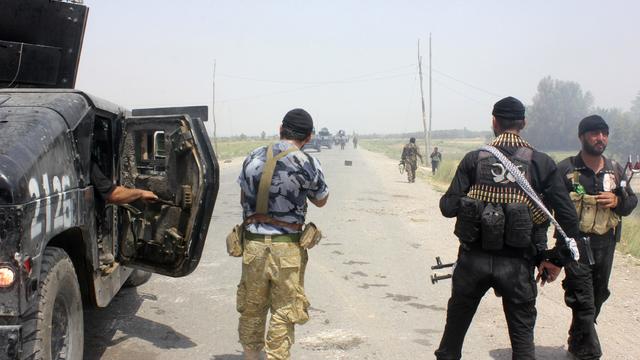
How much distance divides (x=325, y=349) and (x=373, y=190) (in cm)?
1271

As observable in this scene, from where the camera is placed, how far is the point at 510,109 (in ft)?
11.4

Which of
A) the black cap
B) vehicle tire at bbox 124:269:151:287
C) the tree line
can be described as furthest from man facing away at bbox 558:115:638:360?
the tree line

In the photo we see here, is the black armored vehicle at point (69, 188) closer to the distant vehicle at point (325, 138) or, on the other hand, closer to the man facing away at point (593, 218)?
the man facing away at point (593, 218)

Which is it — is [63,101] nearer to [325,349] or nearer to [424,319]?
[325,349]

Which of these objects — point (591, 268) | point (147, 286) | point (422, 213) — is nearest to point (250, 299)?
point (591, 268)

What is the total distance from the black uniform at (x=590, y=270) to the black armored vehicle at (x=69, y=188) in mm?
2604

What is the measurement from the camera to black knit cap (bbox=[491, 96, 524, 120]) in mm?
3475

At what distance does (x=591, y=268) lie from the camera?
4113mm

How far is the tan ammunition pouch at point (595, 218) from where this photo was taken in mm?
4176

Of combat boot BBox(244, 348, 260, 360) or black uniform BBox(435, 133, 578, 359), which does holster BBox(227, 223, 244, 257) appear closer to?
combat boot BBox(244, 348, 260, 360)

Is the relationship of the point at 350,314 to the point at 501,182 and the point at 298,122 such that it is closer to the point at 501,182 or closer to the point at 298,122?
the point at 298,122

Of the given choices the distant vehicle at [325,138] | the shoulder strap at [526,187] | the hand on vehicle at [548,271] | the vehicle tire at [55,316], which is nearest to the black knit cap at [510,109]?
the shoulder strap at [526,187]

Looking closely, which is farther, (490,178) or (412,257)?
(412,257)

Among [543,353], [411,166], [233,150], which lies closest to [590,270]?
[543,353]
